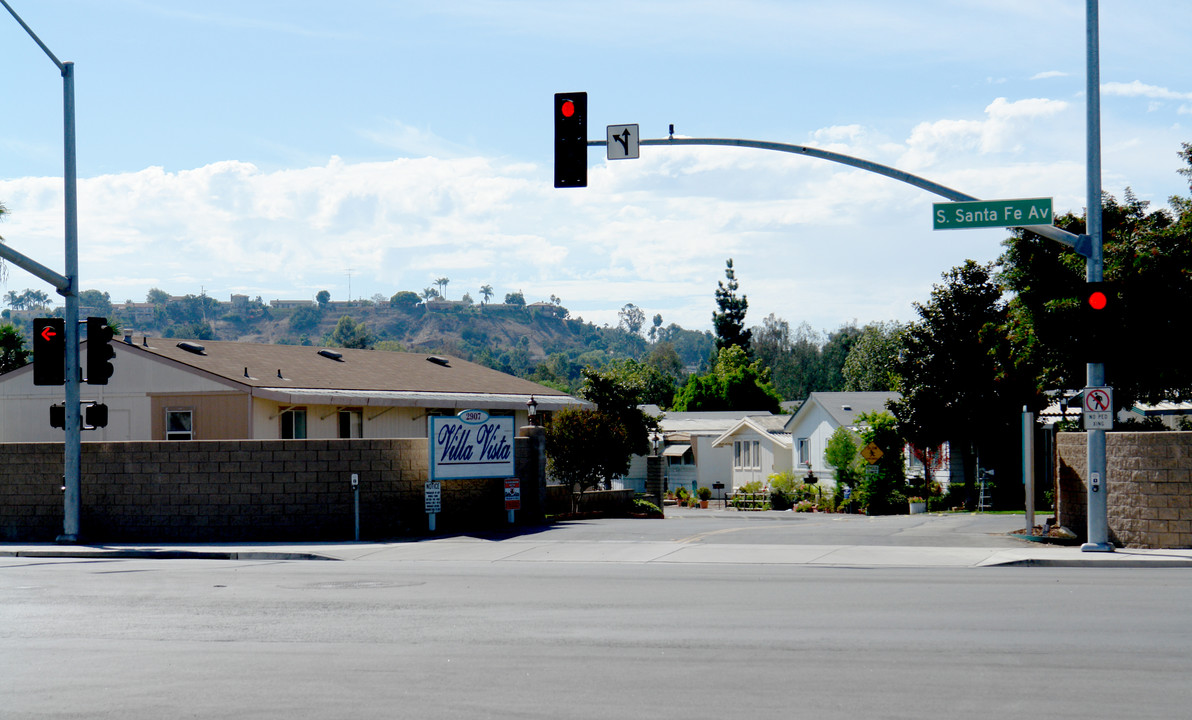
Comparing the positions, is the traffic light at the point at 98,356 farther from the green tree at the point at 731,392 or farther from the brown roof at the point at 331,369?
the green tree at the point at 731,392

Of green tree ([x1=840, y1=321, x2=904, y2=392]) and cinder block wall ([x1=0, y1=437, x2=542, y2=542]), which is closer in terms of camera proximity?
cinder block wall ([x1=0, y1=437, x2=542, y2=542])

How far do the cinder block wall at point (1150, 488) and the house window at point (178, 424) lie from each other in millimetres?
22945

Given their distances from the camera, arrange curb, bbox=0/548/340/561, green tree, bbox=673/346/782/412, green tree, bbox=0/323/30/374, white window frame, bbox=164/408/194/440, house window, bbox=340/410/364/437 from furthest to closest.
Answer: green tree, bbox=673/346/782/412 → green tree, bbox=0/323/30/374 → house window, bbox=340/410/364/437 → white window frame, bbox=164/408/194/440 → curb, bbox=0/548/340/561

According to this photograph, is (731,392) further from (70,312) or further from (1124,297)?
(70,312)

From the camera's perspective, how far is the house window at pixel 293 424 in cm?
3052

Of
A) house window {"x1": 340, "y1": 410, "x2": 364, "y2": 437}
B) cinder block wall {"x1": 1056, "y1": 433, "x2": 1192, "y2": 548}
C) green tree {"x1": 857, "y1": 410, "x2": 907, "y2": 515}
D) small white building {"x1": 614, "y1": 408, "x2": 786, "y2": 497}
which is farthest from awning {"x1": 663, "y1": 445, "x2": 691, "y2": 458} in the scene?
cinder block wall {"x1": 1056, "y1": 433, "x2": 1192, "y2": 548}

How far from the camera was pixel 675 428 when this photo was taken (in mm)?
71688

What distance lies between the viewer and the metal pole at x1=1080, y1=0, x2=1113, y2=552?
1733cm

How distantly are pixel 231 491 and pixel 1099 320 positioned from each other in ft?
53.5

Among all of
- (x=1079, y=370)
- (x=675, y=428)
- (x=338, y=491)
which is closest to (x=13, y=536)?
(x=338, y=491)

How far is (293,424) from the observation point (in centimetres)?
3084

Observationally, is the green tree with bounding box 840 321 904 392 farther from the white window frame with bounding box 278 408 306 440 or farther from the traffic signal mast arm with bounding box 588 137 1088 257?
the traffic signal mast arm with bounding box 588 137 1088 257

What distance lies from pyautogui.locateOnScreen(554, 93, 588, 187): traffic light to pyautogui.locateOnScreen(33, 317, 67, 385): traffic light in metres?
11.3

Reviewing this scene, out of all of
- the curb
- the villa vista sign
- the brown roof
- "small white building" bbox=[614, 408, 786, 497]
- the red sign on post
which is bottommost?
"small white building" bbox=[614, 408, 786, 497]
